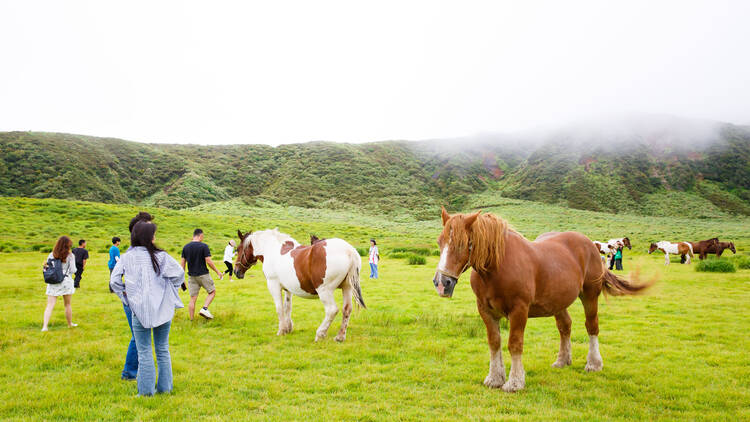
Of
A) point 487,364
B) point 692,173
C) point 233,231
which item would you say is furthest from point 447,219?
point 692,173

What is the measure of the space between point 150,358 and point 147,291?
954mm

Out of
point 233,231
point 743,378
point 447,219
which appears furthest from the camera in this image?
point 233,231

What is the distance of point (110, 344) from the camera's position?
26.1 ft

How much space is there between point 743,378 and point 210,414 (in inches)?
307

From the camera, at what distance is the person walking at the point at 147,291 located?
491cm

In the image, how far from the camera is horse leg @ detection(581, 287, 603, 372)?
20.5 feet

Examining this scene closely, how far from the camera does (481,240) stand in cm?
500

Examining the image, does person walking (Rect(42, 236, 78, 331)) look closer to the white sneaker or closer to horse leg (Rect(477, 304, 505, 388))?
the white sneaker

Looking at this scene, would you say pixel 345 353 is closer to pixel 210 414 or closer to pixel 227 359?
pixel 227 359

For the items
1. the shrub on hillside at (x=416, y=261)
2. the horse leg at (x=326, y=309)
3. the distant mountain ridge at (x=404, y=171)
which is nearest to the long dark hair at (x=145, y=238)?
the horse leg at (x=326, y=309)

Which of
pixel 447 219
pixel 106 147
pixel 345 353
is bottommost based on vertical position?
pixel 345 353

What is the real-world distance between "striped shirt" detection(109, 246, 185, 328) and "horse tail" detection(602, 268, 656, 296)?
6.63 m

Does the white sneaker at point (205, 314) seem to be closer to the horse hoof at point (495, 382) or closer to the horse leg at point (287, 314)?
the horse leg at point (287, 314)

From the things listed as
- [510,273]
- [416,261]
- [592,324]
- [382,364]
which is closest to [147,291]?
[382,364]
